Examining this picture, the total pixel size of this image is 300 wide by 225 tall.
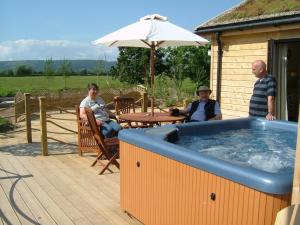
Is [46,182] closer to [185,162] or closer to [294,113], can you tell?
[185,162]

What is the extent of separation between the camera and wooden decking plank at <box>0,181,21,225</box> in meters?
4.55

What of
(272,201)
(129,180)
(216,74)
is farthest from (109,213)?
(216,74)

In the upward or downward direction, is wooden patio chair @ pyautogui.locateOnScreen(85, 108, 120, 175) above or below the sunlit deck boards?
above

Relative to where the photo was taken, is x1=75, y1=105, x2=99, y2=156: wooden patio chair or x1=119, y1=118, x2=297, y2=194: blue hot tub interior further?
x1=75, y1=105, x2=99, y2=156: wooden patio chair

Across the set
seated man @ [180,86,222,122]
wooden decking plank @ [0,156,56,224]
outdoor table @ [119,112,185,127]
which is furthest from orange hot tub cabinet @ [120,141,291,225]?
seated man @ [180,86,222,122]

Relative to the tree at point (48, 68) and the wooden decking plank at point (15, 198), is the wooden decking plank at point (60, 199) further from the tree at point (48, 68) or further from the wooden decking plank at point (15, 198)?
the tree at point (48, 68)

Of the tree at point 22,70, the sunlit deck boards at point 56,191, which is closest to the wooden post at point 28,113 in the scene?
the sunlit deck boards at point 56,191

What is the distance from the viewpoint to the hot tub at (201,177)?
2.96 metres

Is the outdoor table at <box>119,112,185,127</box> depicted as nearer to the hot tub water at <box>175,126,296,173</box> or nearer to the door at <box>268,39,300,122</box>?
the hot tub water at <box>175,126,296,173</box>

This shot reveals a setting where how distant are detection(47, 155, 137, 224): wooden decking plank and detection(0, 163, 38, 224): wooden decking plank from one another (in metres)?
0.78

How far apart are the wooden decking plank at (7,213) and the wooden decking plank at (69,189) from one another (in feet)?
2.35

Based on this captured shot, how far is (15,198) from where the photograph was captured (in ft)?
17.4

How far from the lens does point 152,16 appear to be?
746 centimetres

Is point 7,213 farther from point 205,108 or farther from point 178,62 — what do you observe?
point 178,62
